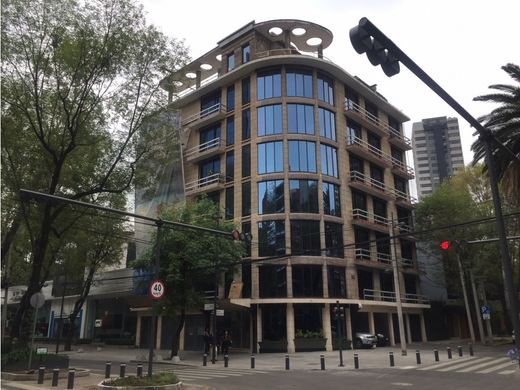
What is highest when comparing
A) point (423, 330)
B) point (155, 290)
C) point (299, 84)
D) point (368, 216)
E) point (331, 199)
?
point (299, 84)

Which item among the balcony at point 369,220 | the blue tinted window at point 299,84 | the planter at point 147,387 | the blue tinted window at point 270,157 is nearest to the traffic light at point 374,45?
the planter at point 147,387

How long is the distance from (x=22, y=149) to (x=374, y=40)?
60.8 ft

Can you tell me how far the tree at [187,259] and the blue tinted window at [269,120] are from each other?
1046 cm

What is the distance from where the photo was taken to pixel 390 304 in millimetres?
38688

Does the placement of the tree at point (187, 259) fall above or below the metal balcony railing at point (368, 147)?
below

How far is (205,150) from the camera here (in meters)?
41.8

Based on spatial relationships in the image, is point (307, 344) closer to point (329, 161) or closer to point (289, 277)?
point (289, 277)

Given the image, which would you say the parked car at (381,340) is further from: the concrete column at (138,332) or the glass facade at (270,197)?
the concrete column at (138,332)

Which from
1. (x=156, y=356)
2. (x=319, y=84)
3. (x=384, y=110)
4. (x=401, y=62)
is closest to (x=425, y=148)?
(x=384, y=110)

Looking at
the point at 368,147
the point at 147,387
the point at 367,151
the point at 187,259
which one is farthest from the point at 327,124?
the point at 147,387

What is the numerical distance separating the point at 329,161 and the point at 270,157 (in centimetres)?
523

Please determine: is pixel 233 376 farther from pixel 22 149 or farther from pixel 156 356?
pixel 22 149

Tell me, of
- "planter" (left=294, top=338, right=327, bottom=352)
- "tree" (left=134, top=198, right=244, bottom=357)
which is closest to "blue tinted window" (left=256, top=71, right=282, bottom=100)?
"tree" (left=134, top=198, right=244, bottom=357)

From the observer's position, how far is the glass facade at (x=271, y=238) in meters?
35.1
